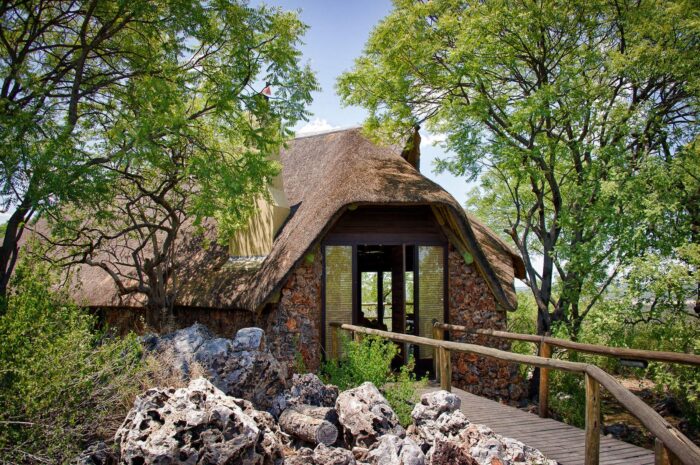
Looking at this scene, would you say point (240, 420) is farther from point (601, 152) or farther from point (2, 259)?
point (601, 152)

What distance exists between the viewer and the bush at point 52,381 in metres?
4.89

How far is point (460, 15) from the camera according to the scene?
36.5 ft

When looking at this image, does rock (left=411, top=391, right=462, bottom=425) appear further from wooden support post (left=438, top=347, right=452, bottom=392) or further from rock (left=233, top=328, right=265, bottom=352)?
rock (left=233, top=328, right=265, bottom=352)

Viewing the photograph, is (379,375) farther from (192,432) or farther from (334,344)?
(192,432)

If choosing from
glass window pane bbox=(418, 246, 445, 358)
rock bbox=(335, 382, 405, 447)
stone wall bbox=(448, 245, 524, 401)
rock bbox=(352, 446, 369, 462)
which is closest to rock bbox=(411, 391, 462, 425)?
rock bbox=(335, 382, 405, 447)

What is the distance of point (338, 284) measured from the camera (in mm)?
9867

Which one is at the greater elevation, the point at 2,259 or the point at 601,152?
the point at 601,152

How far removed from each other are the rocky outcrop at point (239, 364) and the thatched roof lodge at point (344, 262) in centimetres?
240

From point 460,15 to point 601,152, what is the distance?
146 inches

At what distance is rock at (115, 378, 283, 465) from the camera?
4.73 meters

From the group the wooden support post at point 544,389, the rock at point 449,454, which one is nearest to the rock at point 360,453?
the rock at point 449,454

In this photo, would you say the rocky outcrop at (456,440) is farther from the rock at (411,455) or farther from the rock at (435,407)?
the rock at (411,455)

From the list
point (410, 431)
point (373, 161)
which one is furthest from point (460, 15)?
point (410, 431)

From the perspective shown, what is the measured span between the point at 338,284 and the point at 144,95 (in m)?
4.32
